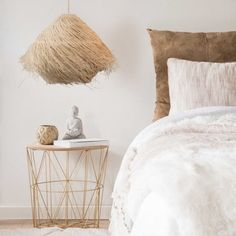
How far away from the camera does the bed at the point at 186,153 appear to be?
1.12 meters

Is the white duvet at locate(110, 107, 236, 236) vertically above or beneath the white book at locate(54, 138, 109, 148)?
above

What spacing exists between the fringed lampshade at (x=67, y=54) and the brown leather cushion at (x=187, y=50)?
12.5 inches

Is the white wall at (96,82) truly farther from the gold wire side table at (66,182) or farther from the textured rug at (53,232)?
the textured rug at (53,232)

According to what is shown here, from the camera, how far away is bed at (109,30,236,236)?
1.12 metres

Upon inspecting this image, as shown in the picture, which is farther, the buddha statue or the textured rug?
the buddha statue

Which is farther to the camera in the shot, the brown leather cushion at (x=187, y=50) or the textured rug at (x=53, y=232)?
the brown leather cushion at (x=187, y=50)

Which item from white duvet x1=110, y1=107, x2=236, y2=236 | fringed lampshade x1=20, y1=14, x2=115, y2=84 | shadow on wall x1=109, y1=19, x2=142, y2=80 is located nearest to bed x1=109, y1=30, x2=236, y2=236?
white duvet x1=110, y1=107, x2=236, y2=236

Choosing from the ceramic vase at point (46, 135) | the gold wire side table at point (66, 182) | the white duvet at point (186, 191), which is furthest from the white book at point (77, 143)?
the white duvet at point (186, 191)

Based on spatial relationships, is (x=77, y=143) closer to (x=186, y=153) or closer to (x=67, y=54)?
(x=67, y=54)

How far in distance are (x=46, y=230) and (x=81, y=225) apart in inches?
15.3

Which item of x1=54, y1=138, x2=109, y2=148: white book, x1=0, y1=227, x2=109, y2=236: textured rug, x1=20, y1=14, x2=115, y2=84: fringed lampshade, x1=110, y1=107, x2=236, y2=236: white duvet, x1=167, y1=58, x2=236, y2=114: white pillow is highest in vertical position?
x1=20, y1=14, x2=115, y2=84: fringed lampshade

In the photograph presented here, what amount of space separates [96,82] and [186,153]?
74.6 inches

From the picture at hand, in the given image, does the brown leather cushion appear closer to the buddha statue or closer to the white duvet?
the buddha statue

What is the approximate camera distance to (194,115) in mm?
2354
